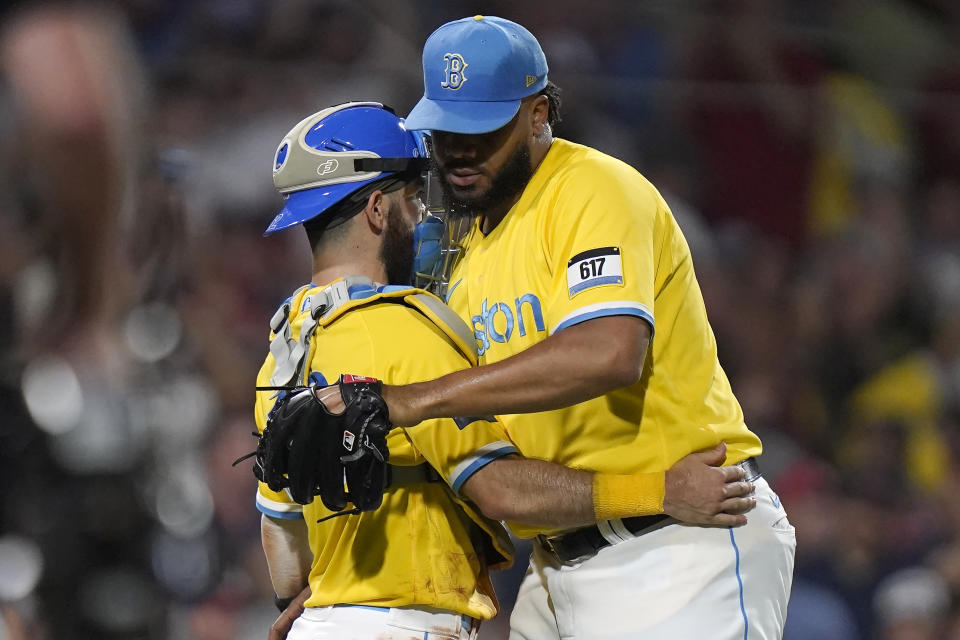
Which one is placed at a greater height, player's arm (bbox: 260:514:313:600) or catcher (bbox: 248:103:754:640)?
catcher (bbox: 248:103:754:640)

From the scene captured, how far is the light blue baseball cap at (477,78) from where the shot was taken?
2846 mm

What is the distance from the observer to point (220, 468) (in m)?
5.69

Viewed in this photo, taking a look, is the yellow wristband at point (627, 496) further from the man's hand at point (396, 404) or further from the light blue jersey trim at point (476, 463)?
the man's hand at point (396, 404)

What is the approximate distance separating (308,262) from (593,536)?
370cm

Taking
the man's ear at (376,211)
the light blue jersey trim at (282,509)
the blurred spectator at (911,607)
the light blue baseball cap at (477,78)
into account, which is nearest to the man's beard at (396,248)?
the man's ear at (376,211)

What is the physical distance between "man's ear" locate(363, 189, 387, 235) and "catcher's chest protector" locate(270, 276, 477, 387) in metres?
0.19

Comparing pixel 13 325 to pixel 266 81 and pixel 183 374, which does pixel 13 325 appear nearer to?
pixel 183 374

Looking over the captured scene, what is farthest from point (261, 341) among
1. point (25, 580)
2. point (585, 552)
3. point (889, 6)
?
point (889, 6)

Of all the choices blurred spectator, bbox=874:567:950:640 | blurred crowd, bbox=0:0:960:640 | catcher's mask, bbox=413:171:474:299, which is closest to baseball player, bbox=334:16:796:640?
catcher's mask, bbox=413:171:474:299

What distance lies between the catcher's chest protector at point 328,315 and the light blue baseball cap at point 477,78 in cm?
43

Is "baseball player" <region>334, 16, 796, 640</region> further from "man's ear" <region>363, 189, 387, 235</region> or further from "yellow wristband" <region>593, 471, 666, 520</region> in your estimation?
"man's ear" <region>363, 189, 387, 235</region>

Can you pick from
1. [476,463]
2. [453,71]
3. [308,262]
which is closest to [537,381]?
[476,463]

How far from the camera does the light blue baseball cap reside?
2.85 m

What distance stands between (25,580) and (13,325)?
45.8 inches
